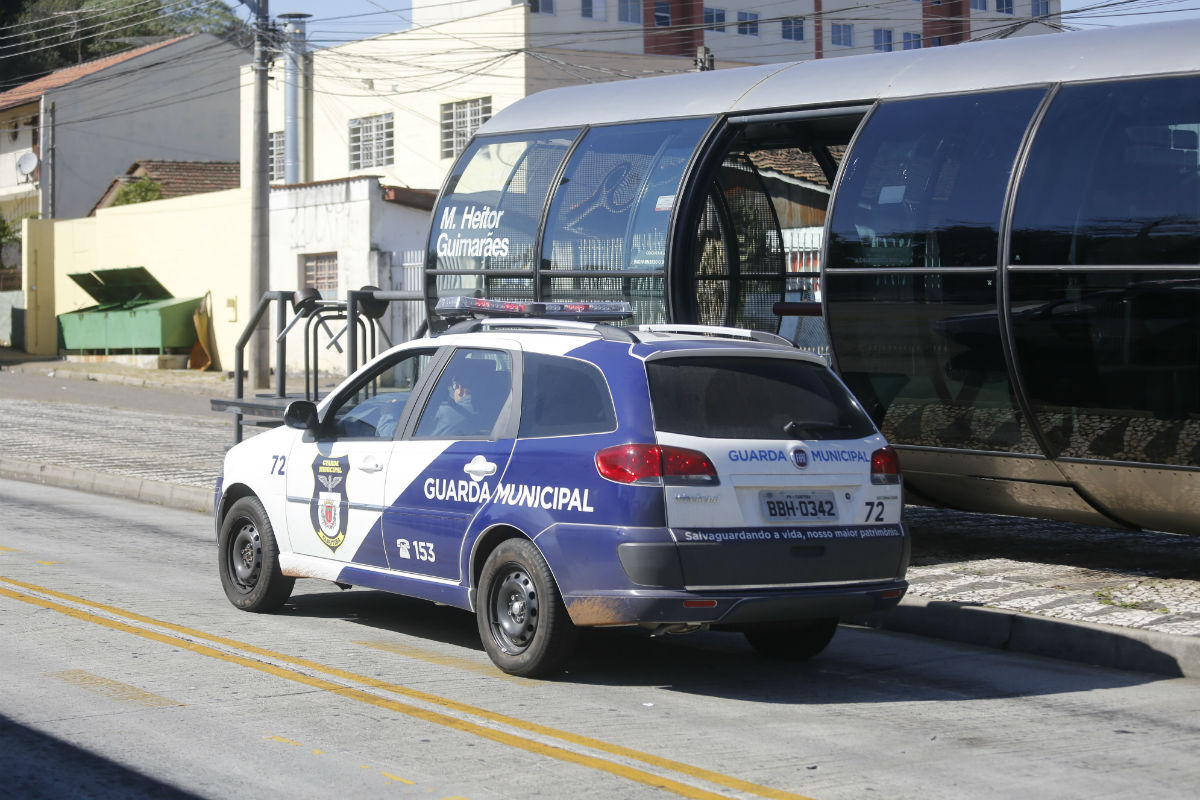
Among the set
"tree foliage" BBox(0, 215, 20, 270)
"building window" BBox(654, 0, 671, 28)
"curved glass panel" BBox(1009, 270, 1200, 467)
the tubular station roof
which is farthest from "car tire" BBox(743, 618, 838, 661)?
"tree foliage" BBox(0, 215, 20, 270)

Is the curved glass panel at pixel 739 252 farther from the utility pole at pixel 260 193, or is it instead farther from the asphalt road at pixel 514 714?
the utility pole at pixel 260 193

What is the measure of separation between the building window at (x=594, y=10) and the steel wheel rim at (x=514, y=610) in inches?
1485

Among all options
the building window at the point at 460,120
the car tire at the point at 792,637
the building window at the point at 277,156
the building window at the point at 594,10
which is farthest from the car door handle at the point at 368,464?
the building window at the point at 277,156

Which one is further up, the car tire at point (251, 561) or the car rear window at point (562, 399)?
the car rear window at point (562, 399)

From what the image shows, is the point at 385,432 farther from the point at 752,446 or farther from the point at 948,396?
the point at 948,396

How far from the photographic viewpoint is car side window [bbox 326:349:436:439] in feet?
27.8

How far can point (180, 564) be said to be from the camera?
11094mm

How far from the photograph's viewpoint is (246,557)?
30.3 ft

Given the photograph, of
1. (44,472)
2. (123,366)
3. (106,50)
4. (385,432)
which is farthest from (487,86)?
(106,50)

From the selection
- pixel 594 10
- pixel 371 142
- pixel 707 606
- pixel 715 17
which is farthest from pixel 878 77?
pixel 715 17

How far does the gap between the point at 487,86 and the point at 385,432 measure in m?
31.9

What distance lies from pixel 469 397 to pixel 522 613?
1231 mm

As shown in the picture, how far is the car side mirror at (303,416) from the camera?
343 inches

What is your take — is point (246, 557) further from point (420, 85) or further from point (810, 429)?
point (420, 85)
